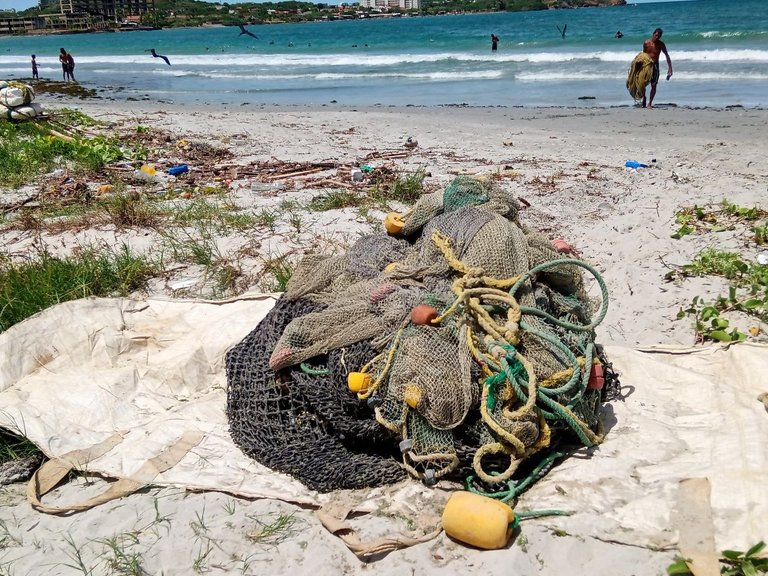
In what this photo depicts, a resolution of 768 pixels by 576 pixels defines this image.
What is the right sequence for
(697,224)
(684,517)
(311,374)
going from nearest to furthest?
(684,517) < (311,374) < (697,224)

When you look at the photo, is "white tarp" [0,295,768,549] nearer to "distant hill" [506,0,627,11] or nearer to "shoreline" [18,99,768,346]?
"shoreline" [18,99,768,346]

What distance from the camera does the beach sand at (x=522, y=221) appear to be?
2373 millimetres

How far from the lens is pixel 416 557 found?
7.72 feet

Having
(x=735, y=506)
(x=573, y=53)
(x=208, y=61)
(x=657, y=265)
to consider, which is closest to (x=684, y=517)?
(x=735, y=506)

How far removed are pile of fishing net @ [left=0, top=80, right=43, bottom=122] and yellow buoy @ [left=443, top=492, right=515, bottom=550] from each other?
1214cm

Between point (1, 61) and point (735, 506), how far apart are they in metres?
52.6

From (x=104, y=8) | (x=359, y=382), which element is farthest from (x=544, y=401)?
(x=104, y=8)

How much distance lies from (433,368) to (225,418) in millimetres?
1342

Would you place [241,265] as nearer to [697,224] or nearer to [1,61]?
[697,224]

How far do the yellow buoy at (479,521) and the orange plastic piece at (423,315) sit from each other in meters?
0.77

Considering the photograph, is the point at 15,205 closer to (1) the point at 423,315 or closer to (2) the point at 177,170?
(2) the point at 177,170

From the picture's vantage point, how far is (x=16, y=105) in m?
11.7

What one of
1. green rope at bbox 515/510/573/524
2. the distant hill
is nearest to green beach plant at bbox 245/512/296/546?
green rope at bbox 515/510/573/524

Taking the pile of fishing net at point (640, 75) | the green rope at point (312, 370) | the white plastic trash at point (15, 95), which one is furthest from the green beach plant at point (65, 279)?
the pile of fishing net at point (640, 75)
